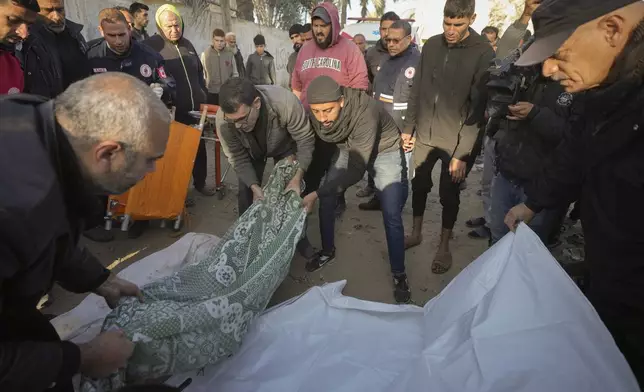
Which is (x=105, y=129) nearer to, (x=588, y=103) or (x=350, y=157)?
(x=588, y=103)

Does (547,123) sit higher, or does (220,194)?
(547,123)

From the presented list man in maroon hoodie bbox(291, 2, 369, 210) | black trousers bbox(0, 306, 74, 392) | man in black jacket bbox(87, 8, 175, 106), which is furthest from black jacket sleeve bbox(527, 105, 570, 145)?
man in black jacket bbox(87, 8, 175, 106)

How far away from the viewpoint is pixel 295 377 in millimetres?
1788

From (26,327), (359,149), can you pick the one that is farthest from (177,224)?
(26,327)

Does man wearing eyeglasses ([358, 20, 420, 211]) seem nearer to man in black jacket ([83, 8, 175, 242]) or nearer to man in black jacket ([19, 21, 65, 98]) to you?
man in black jacket ([83, 8, 175, 242])

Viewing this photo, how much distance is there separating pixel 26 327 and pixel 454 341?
5.25 ft

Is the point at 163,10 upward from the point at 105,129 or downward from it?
upward

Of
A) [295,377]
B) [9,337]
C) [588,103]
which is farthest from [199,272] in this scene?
[588,103]

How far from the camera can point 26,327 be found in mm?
1158

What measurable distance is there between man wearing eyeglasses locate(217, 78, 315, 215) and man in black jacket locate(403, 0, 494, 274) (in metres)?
0.92

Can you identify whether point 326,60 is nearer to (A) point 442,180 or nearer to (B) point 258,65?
(A) point 442,180

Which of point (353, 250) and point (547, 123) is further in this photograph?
point (353, 250)

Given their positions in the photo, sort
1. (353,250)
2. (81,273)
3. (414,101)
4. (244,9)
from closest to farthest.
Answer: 1. (81,273)
2. (414,101)
3. (353,250)
4. (244,9)

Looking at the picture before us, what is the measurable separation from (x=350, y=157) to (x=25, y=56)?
2.35 m
